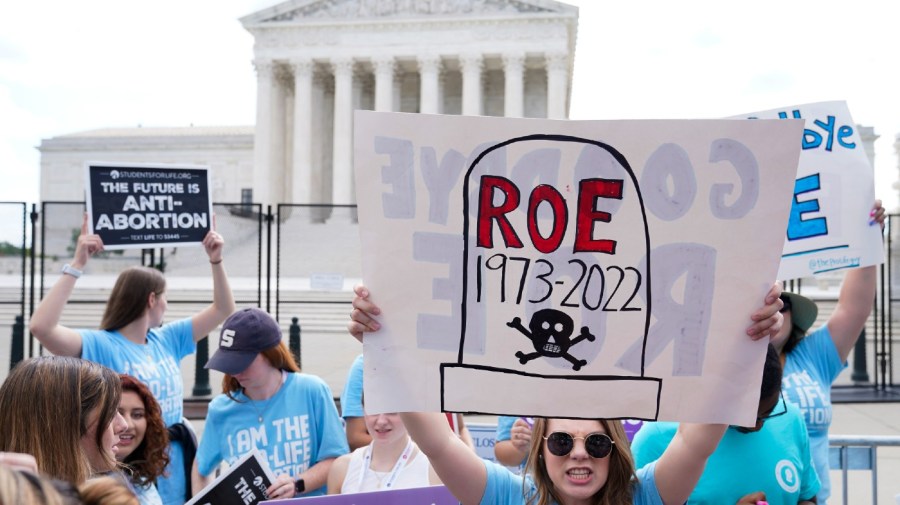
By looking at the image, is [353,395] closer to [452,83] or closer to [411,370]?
[411,370]

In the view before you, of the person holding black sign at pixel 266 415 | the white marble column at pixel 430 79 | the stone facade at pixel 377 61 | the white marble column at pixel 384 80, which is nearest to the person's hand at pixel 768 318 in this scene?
the person holding black sign at pixel 266 415

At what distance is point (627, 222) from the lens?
1.92m

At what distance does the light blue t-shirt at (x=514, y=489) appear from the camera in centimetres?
209

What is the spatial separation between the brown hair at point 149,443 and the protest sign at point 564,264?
1504 millimetres

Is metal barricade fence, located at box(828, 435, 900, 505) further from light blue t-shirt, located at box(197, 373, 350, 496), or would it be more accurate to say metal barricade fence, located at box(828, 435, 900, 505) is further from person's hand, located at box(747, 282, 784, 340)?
light blue t-shirt, located at box(197, 373, 350, 496)

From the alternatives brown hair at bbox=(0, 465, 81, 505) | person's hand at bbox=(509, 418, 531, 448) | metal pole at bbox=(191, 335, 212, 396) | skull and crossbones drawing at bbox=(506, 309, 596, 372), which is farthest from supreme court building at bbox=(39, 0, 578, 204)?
brown hair at bbox=(0, 465, 81, 505)

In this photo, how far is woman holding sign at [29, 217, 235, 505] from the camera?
11.8 ft

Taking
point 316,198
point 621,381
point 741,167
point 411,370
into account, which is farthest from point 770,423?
point 316,198

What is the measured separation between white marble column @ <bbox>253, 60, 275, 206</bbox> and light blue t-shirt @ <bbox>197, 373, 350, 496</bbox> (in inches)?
1652

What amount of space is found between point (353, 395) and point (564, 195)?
7.64 ft

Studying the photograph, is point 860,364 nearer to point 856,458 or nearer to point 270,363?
point 856,458

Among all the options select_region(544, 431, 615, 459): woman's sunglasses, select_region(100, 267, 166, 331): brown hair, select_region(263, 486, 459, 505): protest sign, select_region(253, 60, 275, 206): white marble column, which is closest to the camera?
select_region(544, 431, 615, 459): woman's sunglasses

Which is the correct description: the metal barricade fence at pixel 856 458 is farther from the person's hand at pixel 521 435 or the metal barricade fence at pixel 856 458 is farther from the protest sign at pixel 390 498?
the protest sign at pixel 390 498

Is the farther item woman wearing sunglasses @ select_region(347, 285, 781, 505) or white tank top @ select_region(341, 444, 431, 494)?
white tank top @ select_region(341, 444, 431, 494)
